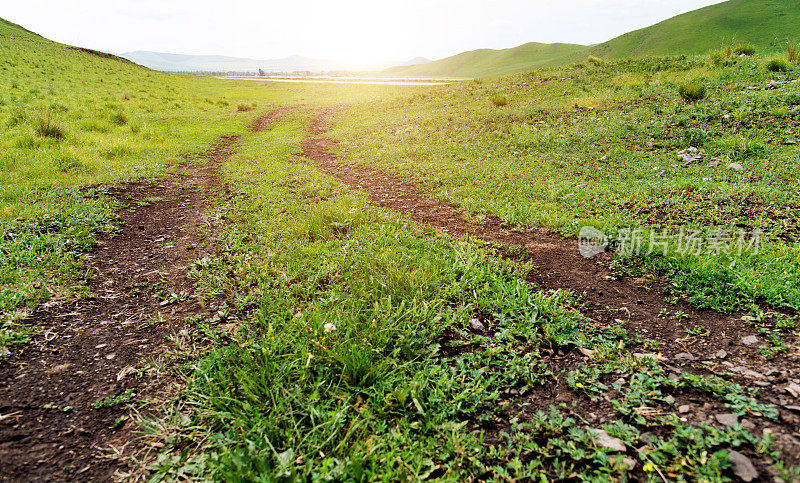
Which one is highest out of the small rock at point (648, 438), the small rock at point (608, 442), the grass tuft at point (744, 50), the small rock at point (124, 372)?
the grass tuft at point (744, 50)

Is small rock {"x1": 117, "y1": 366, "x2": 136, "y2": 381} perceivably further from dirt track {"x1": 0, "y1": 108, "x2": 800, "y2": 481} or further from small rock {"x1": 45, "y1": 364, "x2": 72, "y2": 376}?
small rock {"x1": 45, "y1": 364, "x2": 72, "y2": 376}

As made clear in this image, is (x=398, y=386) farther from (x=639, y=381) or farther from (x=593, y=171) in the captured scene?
(x=593, y=171)

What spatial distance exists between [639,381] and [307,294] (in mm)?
3815

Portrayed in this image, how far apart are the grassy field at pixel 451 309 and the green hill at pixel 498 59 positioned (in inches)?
4046

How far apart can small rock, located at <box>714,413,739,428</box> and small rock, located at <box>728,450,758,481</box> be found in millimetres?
329

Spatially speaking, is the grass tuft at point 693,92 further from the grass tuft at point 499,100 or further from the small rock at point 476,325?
the small rock at point 476,325

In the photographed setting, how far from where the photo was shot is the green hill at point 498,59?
106812 mm

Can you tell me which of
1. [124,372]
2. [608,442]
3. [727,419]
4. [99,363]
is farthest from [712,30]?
[99,363]

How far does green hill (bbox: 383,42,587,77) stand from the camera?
107 metres

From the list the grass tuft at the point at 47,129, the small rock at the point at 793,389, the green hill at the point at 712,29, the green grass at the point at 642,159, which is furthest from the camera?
the green hill at the point at 712,29

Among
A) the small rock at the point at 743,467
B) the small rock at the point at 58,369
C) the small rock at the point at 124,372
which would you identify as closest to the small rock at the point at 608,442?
the small rock at the point at 743,467

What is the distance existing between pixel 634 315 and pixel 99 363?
6.08 m

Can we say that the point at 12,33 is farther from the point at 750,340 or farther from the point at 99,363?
the point at 750,340

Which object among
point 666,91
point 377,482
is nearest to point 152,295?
point 377,482
